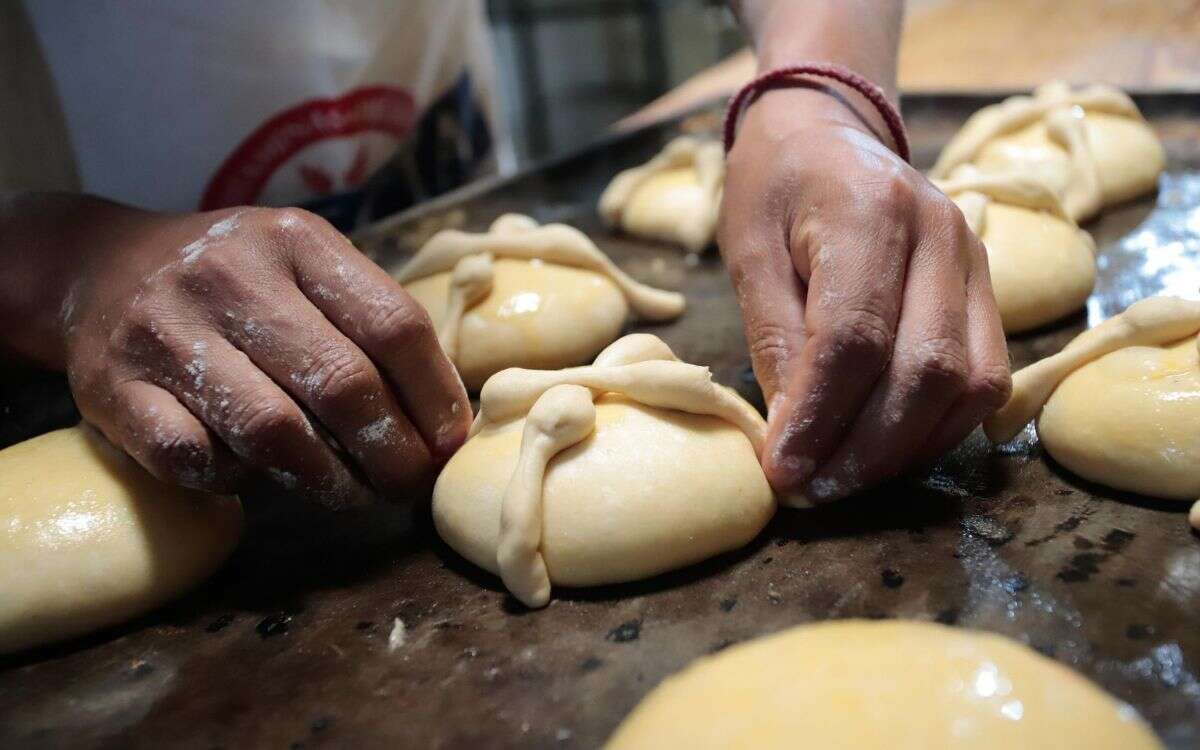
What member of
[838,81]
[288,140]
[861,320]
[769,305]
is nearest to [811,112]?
[838,81]

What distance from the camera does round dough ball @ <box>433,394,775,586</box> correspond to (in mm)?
1295

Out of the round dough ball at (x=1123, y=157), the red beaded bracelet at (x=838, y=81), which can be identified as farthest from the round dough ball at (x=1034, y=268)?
the round dough ball at (x=1123, y=157)

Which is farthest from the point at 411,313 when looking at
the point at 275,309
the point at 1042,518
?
the point at 1042,518

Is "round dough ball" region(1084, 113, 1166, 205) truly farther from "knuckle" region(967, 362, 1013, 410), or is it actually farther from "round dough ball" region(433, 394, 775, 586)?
"round dough ball" region(433, 394, 775, 586)

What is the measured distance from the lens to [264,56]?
7.13ft

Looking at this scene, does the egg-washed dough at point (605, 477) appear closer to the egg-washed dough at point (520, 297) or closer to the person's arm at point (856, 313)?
the person's arm at point (856, 313)

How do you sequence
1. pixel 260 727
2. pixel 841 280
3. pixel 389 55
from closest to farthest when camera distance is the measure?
pixel 260 727 < pixel 841 280 < pixel 389 55

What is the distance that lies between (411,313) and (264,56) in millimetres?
1192

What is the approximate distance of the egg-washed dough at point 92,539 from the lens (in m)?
A: 1.30

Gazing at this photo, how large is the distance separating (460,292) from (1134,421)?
3.91 feet

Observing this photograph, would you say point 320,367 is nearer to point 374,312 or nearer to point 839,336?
→ point 374,312

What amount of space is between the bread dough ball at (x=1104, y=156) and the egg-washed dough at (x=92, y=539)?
197 centimetres

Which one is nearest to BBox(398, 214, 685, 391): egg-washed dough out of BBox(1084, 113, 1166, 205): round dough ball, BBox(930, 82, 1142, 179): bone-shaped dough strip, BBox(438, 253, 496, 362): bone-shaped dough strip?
BBox(438, 253, 496, 362): bone-shaped dough strip

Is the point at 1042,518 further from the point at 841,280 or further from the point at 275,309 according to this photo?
the point at 275,309
